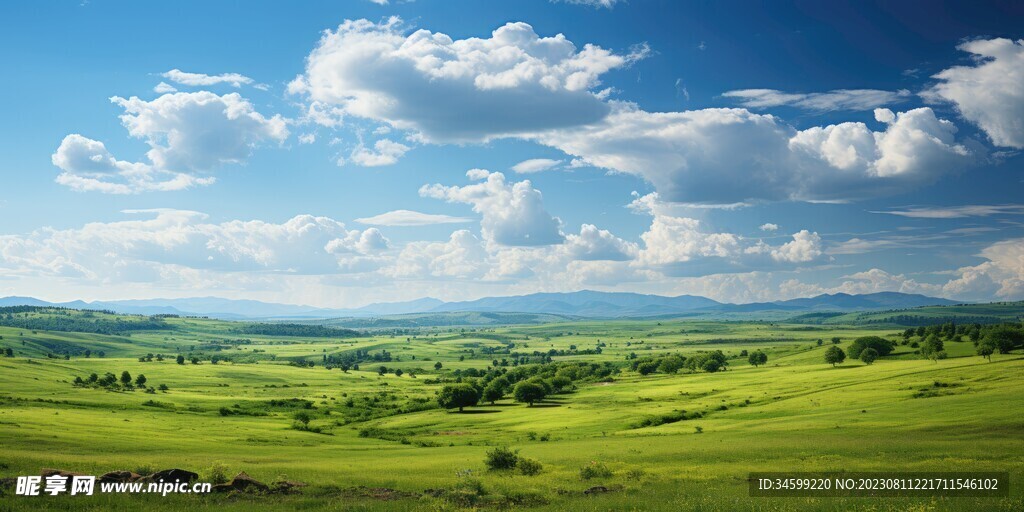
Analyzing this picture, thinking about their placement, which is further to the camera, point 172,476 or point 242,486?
A: point 242,486

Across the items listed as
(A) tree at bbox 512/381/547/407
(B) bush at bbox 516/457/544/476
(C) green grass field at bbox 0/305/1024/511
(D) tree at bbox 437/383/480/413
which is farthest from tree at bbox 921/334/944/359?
(B) bush at bbox 516/457/544/476

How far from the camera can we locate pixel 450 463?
58.8 m

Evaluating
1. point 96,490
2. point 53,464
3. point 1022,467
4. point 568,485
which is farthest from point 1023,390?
point 53,464

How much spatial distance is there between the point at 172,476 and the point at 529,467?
2720 centimetres

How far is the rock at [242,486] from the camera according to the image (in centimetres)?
3816

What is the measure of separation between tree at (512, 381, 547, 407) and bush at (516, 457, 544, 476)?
9478 centimetres

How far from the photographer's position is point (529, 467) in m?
51.3

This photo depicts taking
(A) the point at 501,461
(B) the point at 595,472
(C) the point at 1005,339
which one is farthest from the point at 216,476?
(C) the point at 1005,339

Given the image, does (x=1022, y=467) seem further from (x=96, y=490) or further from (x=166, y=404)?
(x=166, y=404)

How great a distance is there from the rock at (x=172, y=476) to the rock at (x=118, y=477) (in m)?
0.93

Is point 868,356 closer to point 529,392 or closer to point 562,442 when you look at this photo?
point 529,392

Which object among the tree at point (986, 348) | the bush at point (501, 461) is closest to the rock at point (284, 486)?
the bush at point (501, 461)

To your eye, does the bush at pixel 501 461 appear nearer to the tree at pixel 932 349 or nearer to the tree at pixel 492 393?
the tree at pixel 492 393

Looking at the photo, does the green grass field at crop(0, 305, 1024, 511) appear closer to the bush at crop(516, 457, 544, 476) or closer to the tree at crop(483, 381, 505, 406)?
the bush at crop(516, 457, 544, 476)
